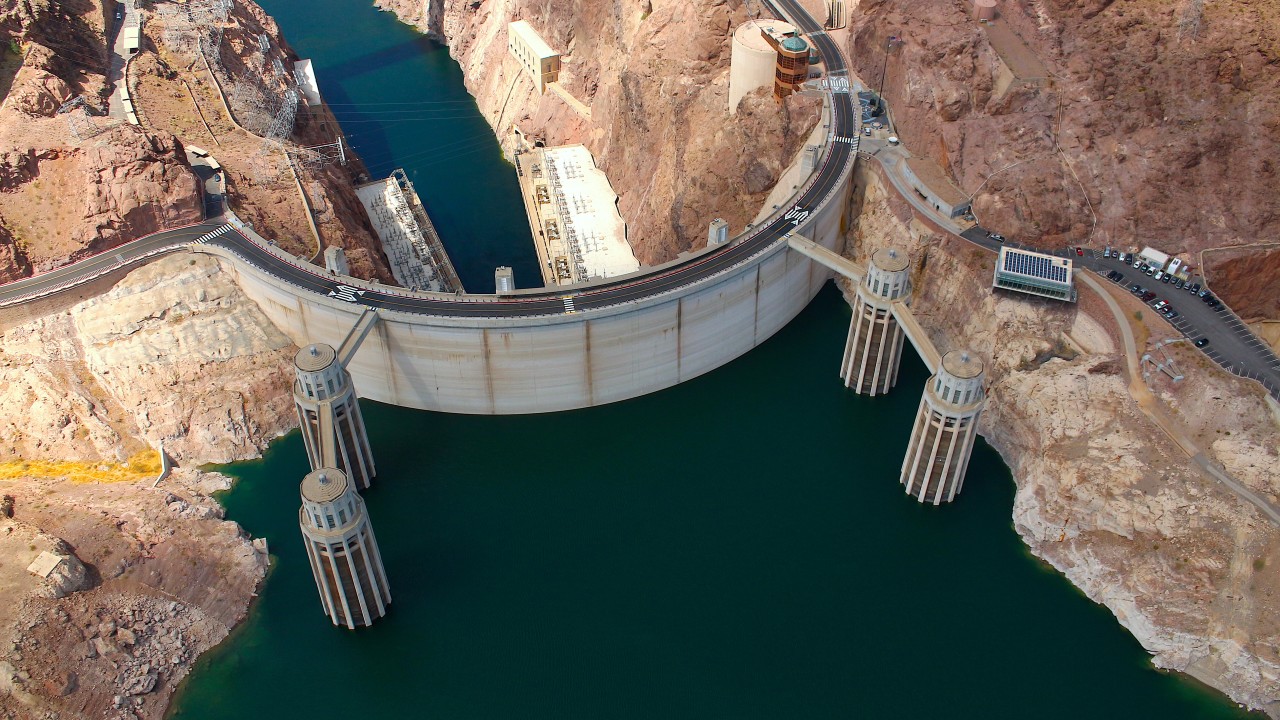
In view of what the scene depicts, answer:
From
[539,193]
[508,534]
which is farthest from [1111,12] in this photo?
[508,534]

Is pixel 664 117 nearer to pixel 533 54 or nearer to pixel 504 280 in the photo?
pixel 533 54

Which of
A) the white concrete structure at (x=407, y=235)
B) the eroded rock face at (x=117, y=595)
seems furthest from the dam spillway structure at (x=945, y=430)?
the eroded rock face at (x=117, y=595)

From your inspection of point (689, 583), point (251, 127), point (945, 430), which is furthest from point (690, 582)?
point (251, 127)

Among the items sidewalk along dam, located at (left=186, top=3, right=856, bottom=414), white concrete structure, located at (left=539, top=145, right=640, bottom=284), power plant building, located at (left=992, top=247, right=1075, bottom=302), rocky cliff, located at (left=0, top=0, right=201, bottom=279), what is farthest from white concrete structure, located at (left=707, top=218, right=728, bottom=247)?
rocky cliff, located at (left=0, top=0, right=201, bottom=279)

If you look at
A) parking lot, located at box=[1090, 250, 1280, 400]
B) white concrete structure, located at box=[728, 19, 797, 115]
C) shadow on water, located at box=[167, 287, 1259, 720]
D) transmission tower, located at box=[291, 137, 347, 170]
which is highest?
white concrete structure, located at box=[728, 19, 797, 115]

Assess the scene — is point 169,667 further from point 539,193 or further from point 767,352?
point 539,193

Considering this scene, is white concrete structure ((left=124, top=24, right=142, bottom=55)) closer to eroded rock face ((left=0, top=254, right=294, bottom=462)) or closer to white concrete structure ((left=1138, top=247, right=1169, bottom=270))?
eroded rock face ((left=0, top=254, right=294, bottom=462))
